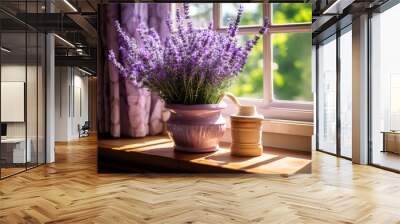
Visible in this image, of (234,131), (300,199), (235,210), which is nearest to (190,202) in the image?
(235,210)

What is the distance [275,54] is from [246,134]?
34.4 inches

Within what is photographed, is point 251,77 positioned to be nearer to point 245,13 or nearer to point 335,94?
point 245,13

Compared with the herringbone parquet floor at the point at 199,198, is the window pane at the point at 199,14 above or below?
above

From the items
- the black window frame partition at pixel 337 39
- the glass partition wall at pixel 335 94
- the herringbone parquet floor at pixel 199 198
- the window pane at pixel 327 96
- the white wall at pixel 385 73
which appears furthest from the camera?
the window pane at pixel 327 96

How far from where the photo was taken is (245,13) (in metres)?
4.07

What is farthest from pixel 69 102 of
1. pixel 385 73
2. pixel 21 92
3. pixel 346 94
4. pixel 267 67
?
pixel 385 73

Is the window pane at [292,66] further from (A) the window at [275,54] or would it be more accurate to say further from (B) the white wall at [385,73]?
(B) the white wall at [385,73]

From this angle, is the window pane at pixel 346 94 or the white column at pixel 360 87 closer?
the white column at pixel 360 87

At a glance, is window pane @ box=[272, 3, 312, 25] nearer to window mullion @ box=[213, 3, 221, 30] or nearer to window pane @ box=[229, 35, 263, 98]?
window pane @ box=[229, 35, 263, 98]

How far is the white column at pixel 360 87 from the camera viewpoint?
5360 mm

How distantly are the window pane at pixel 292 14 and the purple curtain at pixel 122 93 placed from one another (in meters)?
1.14

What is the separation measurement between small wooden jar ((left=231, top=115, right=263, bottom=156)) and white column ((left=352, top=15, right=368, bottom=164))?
6.85 feet

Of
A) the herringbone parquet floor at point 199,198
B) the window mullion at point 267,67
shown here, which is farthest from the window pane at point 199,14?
the herringbone parquet floor at point 199,198

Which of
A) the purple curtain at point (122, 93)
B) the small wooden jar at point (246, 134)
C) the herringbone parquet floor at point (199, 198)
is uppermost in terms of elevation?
the purple curtain at point (122, 93)
